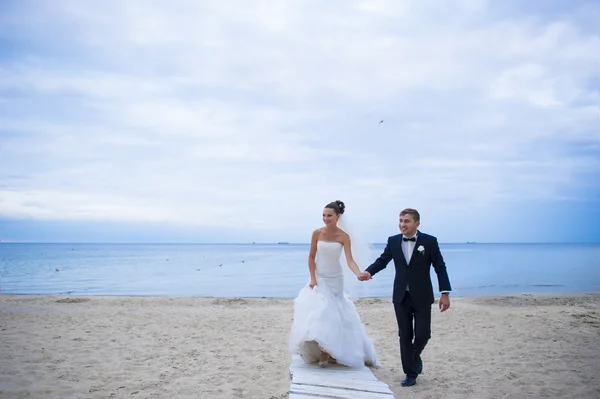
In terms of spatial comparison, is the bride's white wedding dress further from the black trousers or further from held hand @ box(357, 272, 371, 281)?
the black trousers

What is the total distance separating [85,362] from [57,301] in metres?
10.2

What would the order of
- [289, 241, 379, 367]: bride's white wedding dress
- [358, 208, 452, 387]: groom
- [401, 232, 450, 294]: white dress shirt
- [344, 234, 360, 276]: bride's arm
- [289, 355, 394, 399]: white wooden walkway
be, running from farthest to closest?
[344, 234, 360, 276]: bride's arm → [289, 241, 379, 367]: bride's white wedding dress → [401, 232, 450, 294]: white dress shirt → [358, 208, 452, 387]: groom → [289, 355, 394, 399]: white wooden walkway

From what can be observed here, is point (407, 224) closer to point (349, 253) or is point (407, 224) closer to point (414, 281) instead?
point (414, 281)

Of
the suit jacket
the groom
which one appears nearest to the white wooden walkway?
the groom

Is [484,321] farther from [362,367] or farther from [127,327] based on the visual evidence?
[127,327]

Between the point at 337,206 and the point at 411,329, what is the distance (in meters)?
2.05

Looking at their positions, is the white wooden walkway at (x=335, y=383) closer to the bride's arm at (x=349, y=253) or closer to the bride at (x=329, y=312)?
the bride at (x=329, y=312)

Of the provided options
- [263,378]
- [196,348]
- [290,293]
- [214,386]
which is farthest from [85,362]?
[290,293]

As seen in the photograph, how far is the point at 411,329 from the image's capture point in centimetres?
605

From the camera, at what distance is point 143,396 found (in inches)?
226

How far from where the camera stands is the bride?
6.29 meters

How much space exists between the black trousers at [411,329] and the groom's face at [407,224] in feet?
2.63

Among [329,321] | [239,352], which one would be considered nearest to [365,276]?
[329,321]

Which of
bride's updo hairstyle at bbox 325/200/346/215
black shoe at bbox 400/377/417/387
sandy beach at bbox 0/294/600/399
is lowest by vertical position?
sandy beach at bbox 0/294/600/399
